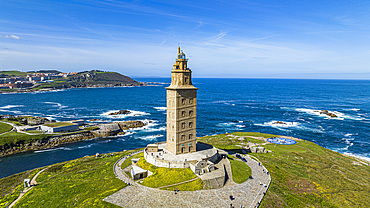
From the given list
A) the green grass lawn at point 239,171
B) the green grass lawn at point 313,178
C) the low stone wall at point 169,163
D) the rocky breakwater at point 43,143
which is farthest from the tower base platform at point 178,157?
the rocky breakwater at point 43,143

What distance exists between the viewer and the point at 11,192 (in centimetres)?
4050

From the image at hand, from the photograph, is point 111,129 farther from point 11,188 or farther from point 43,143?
point 11,188

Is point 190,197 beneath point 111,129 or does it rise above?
above

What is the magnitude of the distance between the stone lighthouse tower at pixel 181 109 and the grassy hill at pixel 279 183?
13896 millimetres

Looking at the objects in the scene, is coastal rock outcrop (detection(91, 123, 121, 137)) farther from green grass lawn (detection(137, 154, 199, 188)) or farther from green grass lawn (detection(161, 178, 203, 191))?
green grass lawn (detection(161, 178, 203, 191))

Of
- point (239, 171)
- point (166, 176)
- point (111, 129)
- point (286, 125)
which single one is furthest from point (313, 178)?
point (111, 129)

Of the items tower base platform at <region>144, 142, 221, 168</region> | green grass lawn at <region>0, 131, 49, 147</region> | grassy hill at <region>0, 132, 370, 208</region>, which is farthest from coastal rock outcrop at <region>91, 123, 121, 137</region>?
tower base platform at <region>144, 142, 221, 168</region>

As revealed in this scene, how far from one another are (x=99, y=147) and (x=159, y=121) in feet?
137

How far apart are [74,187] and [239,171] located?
32.8 metres

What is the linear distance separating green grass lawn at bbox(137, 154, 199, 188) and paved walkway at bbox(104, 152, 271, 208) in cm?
160

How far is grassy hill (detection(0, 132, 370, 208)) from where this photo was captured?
3534 centimetres

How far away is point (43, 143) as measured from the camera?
7606cm

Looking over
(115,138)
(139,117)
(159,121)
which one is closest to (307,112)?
(159,121)

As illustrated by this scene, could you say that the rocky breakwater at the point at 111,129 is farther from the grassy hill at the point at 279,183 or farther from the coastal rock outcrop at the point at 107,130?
the grassy hill at the point at 279,183
